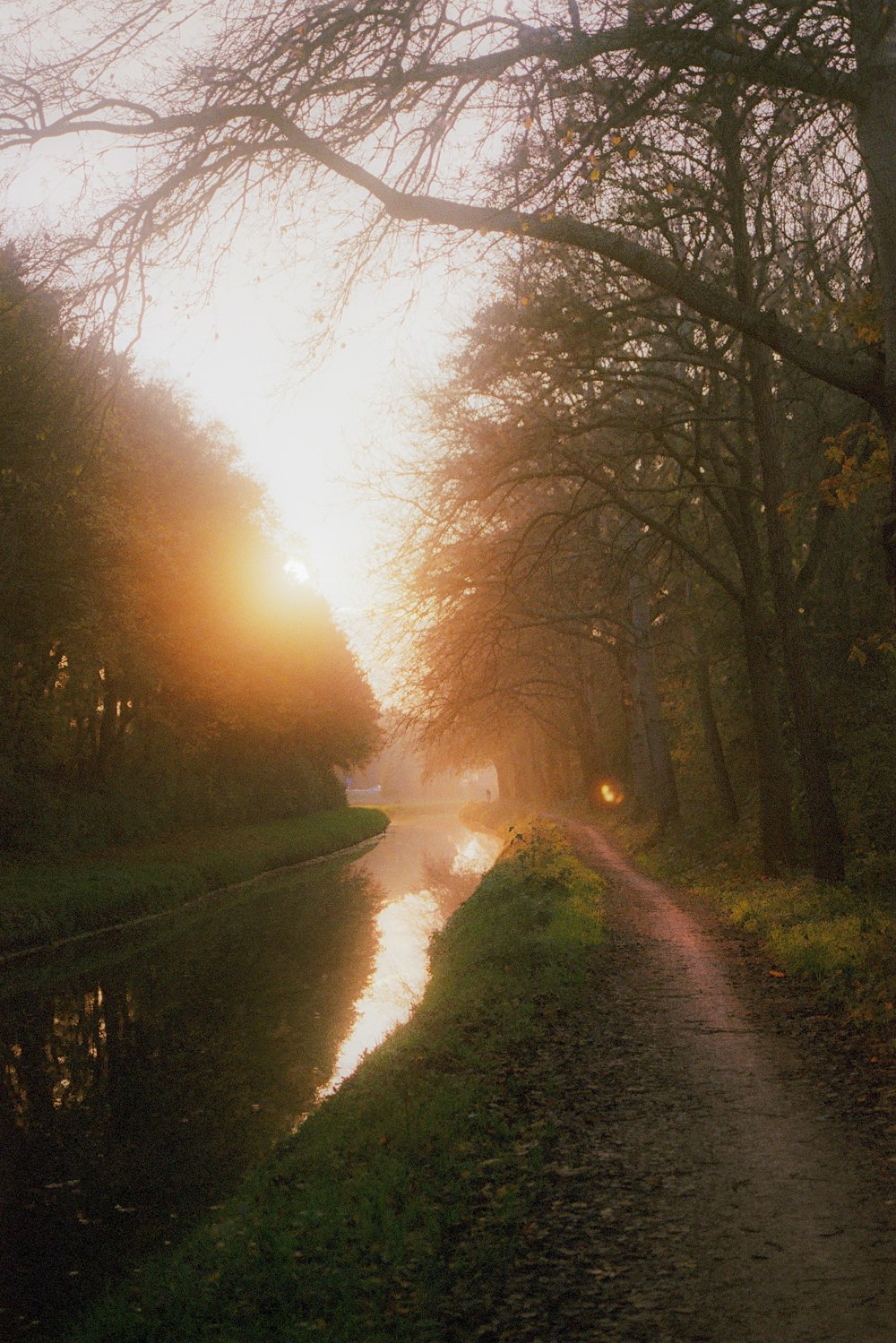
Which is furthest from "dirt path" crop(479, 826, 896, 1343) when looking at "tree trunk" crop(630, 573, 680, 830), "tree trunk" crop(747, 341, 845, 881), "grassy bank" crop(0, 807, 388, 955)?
"tree trunk" crop(630, 573, 680, 830)

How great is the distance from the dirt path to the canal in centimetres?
281

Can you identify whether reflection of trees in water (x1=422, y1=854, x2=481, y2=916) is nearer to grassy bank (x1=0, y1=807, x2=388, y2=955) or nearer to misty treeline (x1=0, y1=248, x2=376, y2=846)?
grassy bank (x1=0, y1=807, x2=388, y2=955)

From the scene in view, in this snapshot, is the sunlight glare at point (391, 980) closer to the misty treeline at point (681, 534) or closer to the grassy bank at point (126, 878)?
the misty treeline at point (681, 534)

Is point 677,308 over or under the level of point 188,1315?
over

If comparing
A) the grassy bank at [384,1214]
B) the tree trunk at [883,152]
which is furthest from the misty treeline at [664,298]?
the grassy bank at [384,1214]

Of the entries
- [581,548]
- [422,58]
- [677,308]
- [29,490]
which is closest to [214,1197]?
[422,58]

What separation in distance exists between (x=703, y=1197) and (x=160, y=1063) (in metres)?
7.78

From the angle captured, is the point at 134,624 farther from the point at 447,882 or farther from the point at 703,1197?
the point at 703,1197

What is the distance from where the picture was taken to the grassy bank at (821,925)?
830 centimetres

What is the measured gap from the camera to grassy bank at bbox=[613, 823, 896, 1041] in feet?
27.2

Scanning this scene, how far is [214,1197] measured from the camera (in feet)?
24.4

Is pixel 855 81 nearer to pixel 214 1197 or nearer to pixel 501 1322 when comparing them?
pixel 501 1322

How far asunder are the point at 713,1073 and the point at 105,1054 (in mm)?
7604

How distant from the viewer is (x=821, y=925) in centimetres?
1066
